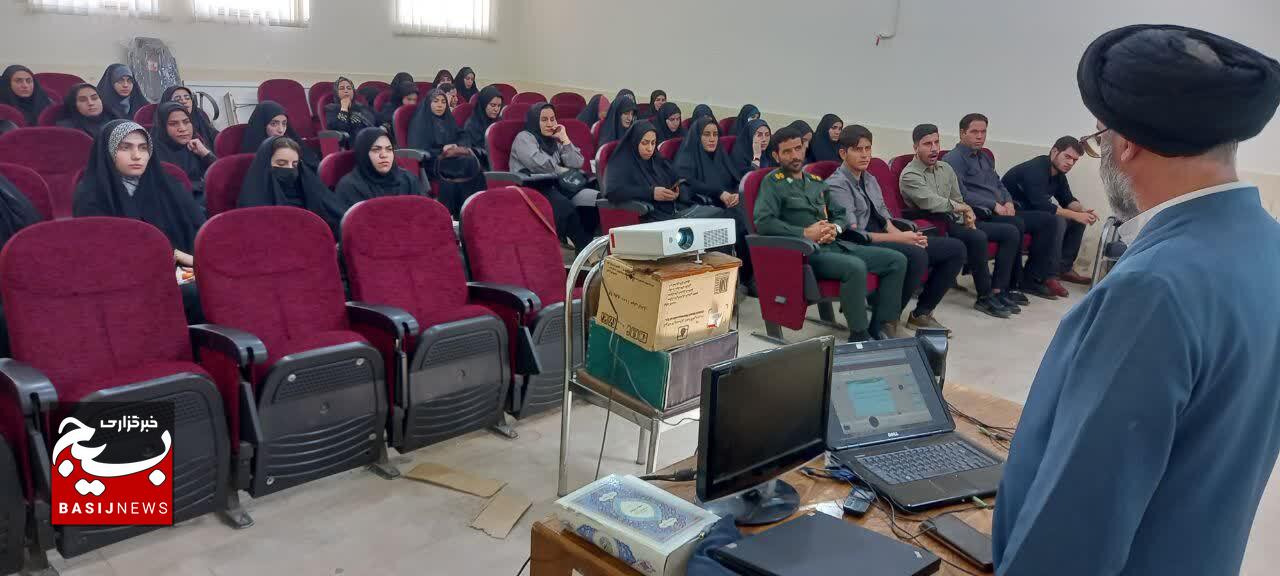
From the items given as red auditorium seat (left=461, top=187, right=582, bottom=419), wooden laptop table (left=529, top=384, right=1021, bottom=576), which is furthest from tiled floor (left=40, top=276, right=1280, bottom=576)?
wooden laptop table (left=529, top=384, right=1021, bottom=576)

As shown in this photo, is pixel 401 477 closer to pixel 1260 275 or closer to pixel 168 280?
pixel 168 280

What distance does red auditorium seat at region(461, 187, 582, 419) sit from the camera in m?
3.13

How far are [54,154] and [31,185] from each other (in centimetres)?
93

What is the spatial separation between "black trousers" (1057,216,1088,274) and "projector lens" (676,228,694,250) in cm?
463

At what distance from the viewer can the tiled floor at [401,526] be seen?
2.33 m

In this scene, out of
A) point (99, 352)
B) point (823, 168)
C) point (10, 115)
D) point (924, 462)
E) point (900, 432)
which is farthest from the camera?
point (10, 115)

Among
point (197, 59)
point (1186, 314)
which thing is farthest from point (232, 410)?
point (197, 59)

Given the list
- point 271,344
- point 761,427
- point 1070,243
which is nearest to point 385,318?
point 271,344

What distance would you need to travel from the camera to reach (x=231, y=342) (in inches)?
95.3

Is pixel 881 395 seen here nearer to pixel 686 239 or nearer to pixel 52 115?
pixel 686 239

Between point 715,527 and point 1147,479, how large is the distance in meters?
0.66

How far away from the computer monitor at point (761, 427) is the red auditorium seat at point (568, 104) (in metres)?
8.39

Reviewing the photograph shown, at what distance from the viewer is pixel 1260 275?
1.02 m

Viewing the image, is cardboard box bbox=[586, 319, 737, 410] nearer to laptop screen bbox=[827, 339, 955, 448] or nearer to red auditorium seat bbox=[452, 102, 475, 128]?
laptop screen bbox=[827, 339, 955, 448]
